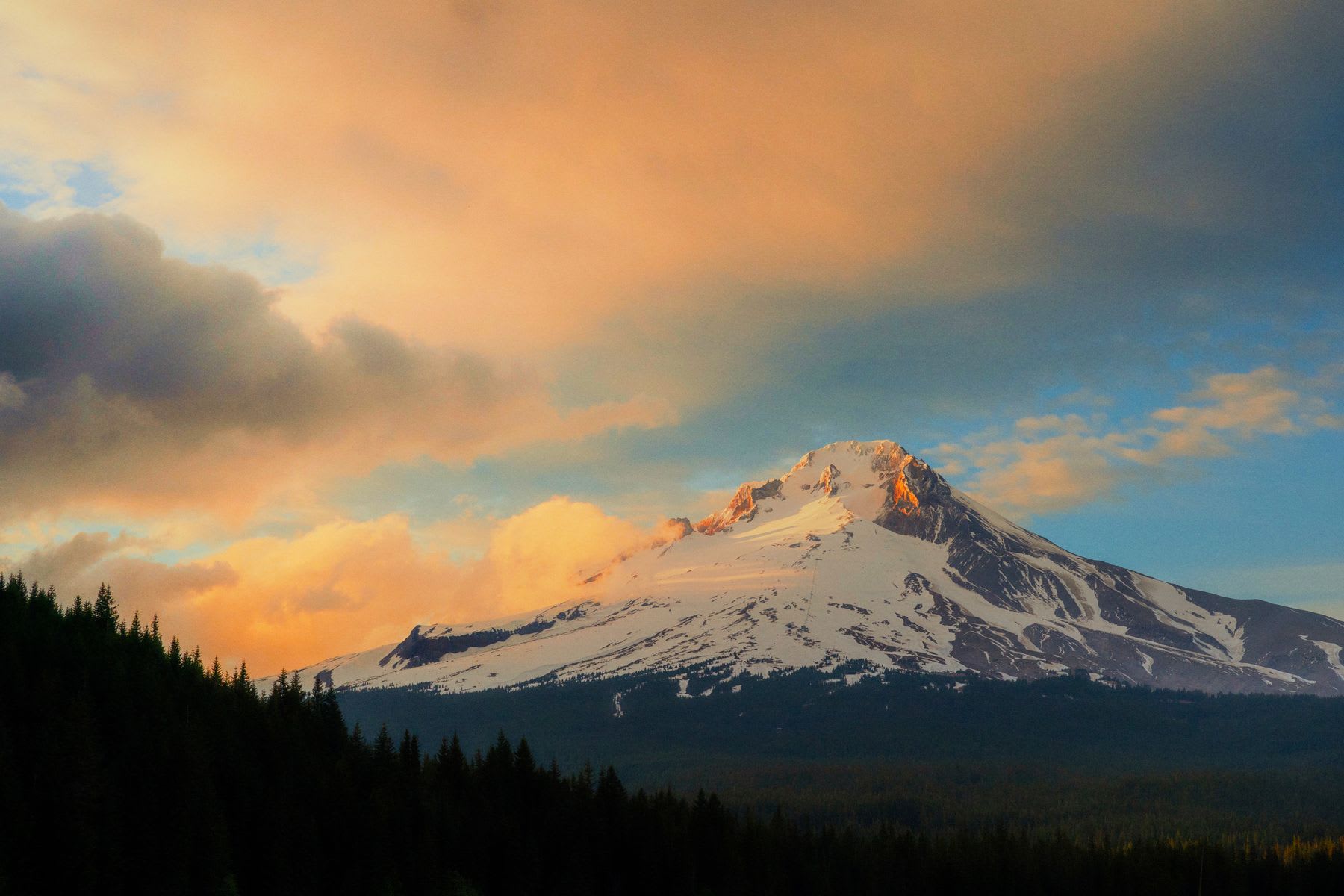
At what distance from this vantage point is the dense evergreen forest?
113812 millimetres

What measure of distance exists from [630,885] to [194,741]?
5792 centimetres

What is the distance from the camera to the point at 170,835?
114 metres

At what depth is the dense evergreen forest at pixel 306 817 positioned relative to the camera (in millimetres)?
113812

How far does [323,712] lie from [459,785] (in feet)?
80.7

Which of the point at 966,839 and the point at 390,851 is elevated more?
the point at 390,851

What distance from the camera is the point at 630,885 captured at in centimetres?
14688

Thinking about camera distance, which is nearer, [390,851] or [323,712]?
[390,851]

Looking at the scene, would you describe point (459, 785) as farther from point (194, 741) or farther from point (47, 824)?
point (47, 824)

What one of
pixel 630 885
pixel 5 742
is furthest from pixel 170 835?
pixel 630 885

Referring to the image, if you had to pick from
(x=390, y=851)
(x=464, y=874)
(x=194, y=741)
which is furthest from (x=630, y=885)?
(x=194, y=741)

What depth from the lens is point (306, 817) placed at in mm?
127188

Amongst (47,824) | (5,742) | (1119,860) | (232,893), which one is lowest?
(1119,860)

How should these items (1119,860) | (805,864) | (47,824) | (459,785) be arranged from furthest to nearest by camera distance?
(1119,860) → (805,864) → (459,785) → (47,824)

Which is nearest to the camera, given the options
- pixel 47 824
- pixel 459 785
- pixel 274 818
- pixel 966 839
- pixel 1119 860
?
pixel 47 824
